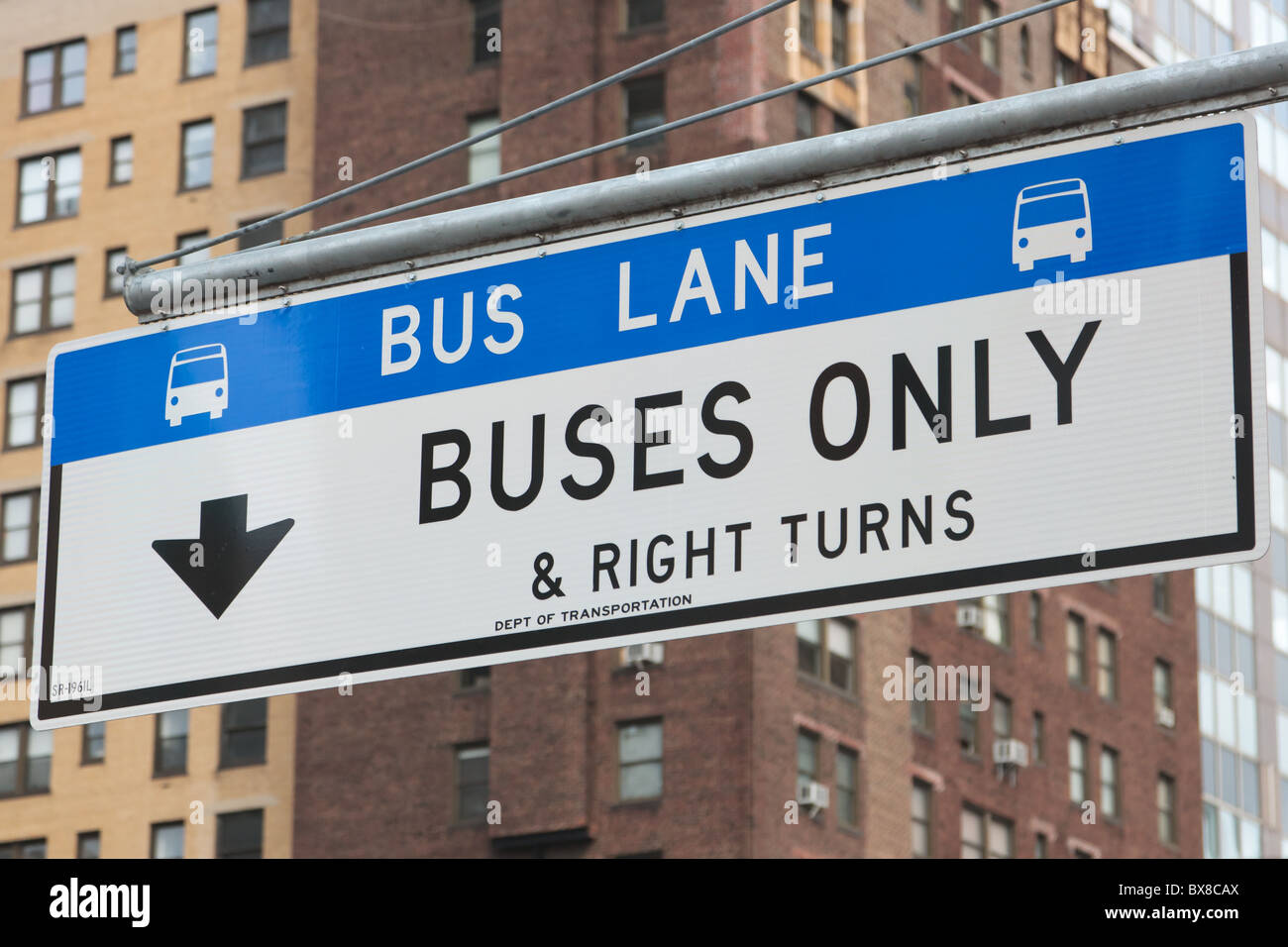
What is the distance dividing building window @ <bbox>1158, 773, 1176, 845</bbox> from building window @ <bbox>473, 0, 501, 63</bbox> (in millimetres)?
26496

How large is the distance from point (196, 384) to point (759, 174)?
1.22m

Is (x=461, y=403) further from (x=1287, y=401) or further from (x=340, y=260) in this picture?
(x=1287, y=401)

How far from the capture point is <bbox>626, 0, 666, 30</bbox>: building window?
5378 centimetres

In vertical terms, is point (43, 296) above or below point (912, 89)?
below

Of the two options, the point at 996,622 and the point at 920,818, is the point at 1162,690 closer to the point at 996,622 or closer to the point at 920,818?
the point at 996,622

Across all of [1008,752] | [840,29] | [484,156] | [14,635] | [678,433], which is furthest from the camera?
[14,635]

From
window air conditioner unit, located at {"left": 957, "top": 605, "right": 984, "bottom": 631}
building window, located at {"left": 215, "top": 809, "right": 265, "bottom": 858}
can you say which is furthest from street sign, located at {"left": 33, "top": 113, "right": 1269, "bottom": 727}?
window air conditioner unit, located at {"left": 957, "top": 605, "right": 984, "bottom": 631}

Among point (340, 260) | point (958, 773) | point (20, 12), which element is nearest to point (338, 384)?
point (340, 260)

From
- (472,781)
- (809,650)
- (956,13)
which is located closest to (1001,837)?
(809,650)

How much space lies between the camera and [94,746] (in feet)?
187

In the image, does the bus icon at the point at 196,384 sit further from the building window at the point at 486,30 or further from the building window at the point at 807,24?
the building window at the point at 807,24

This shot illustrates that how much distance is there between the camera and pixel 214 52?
2363 inches

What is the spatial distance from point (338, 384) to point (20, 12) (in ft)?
202

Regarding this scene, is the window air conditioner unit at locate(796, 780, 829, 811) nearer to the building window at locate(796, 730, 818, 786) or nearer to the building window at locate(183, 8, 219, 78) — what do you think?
the building window at locate(796, 730, 818, 786)
